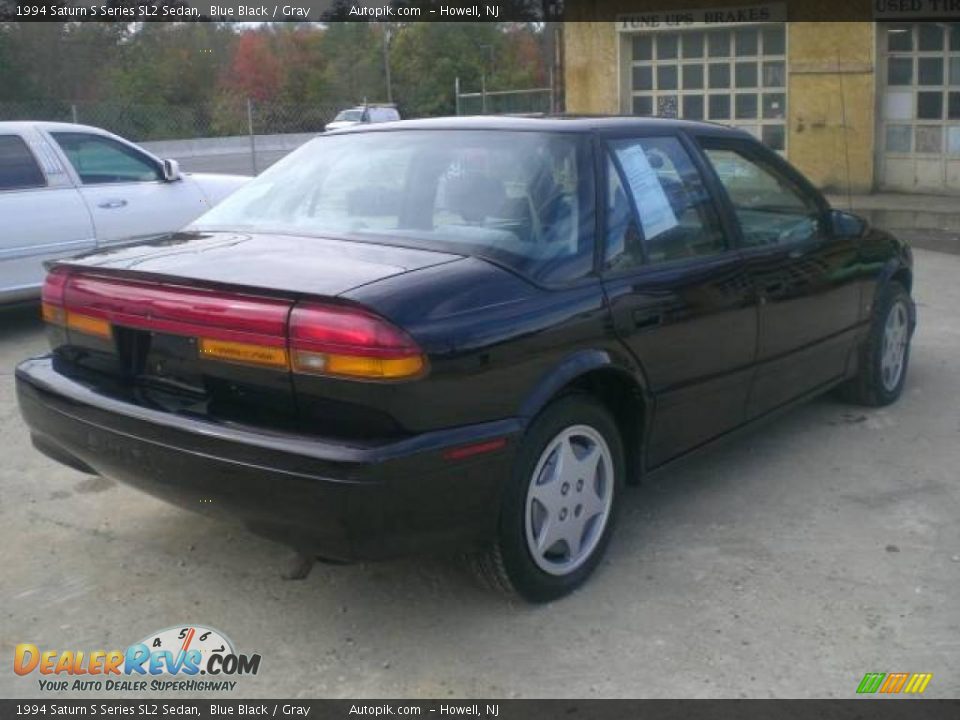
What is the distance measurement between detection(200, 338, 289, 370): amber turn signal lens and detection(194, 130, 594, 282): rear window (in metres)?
0.74

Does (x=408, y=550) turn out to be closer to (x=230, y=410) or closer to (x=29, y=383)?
(x=230, y=410)

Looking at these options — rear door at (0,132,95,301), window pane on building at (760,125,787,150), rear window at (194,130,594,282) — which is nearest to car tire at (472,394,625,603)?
rear window at (194,130,594,282)

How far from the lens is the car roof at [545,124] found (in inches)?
157

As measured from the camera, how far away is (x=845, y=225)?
5.30 metres

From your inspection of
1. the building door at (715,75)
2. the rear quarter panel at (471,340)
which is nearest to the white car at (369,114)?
the building door at (715,75)

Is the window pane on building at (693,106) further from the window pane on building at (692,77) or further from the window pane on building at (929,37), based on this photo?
the window pane on building at (929,37)

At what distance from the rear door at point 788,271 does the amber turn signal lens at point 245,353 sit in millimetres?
2150

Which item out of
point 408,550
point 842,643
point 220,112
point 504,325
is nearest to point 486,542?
point 408,550

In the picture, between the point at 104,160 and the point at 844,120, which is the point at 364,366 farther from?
the point at 844,120

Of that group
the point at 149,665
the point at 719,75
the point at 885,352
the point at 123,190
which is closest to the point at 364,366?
the point at 149,665

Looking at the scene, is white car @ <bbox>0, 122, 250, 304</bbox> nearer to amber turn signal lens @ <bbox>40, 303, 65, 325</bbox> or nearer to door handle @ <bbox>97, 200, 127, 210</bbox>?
door handle @ <bbox>97, 200, 127, 210</bbox>

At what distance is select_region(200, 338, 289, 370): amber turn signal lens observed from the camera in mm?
3092

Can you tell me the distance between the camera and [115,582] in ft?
12.5

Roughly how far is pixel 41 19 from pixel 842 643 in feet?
139
